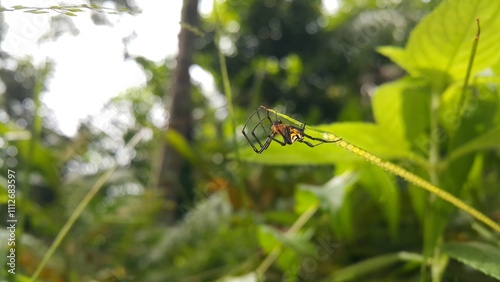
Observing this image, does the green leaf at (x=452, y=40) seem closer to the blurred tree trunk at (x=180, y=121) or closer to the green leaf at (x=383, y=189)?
the green leaf at (x=383, y=189)

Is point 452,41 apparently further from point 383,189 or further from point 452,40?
point 383,189

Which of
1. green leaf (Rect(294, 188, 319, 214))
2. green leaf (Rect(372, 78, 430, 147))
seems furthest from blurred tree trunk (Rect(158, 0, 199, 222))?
green leaf (Rect(372, 78, 430, 147))

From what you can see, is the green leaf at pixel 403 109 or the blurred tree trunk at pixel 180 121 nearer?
the green leaf at pixel 403 109

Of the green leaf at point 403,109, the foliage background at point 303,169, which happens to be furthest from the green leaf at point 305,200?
the green leaf at point 403,109

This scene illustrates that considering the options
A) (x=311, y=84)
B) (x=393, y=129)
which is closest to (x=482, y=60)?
(x=393, y=129)

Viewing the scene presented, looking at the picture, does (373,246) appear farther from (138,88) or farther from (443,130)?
(138,88)

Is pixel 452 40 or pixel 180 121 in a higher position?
pixel 180 121

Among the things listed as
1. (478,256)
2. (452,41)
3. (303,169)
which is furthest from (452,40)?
(303,169)
